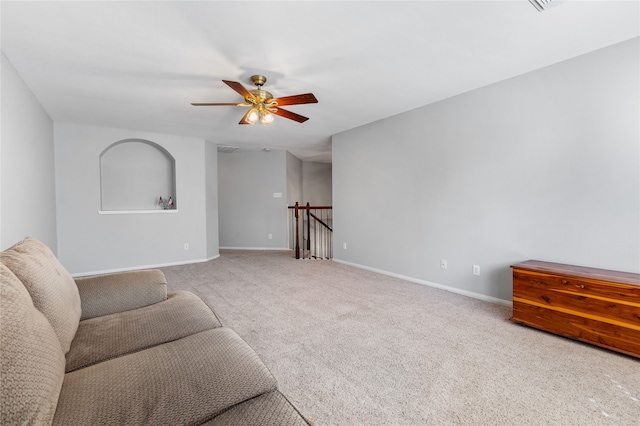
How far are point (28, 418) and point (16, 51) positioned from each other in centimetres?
290

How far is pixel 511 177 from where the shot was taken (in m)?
2.88

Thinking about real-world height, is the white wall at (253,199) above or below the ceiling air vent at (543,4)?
below

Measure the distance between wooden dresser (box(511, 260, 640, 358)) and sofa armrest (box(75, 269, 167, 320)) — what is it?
9.59 ft

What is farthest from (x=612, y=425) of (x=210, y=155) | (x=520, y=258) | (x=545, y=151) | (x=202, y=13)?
(x=210, y=155)

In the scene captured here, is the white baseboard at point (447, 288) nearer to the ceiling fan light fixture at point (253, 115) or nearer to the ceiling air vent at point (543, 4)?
the ceiling air vent at point (543, 4)

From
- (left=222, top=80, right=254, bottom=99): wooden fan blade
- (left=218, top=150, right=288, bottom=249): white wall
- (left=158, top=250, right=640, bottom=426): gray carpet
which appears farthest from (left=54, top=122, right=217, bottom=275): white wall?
(left=222, top=80, right=254, bottom=99): wooden fan blade

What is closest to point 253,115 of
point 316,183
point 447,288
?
point 447,288

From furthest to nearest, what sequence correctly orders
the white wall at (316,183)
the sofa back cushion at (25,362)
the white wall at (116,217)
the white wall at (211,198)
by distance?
the white wall at (316,183), the white wall at (211,198), the white wall at (116,217), the sofa back cushion at (25,362)

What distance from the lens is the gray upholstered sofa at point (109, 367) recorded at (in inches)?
30.1

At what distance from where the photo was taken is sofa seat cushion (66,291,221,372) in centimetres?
124

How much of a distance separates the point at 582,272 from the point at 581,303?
0.86ft

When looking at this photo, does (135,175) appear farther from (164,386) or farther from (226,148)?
(164,386)

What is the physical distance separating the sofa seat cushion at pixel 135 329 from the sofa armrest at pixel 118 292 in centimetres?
10

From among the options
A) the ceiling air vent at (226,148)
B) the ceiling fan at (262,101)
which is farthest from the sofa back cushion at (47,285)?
the ceiling air vent at (226,148)
